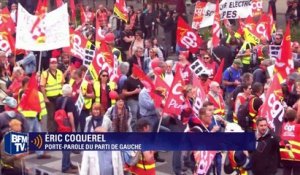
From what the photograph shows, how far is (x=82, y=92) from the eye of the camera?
13820 millimetres

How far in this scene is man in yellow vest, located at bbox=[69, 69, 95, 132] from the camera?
547 inches

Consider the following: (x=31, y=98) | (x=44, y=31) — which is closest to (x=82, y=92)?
(x=31, y=98)

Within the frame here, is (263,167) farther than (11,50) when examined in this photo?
No

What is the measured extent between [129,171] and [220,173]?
1.65 m

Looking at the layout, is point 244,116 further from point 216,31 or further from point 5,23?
point 5,23

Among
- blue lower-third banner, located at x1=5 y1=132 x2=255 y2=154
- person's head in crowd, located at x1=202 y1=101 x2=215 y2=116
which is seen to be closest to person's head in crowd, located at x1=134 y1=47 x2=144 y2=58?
person's head in crowd, located at x1=202 y1=101 x2=215 y2=116

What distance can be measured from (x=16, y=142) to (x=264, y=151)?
10.5 ft

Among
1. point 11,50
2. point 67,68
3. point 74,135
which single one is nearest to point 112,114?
point 74,135

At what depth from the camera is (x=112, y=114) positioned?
1230 cm

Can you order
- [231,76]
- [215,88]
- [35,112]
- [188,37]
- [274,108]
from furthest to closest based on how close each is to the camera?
[188,37], [231,76], [35,112], [215,88], [274,108]

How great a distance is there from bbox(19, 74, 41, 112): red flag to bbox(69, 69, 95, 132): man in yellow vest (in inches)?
30.8

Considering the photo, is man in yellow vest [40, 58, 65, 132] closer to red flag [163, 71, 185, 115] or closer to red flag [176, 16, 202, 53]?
red flag [163, 71, 185, 115]

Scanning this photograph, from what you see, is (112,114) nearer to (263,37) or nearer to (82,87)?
(82,87)

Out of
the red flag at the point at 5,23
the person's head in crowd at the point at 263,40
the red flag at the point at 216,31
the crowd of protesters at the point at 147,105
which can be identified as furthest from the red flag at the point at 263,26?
the red flag at the point at 5,23
